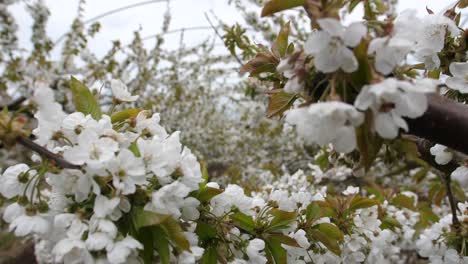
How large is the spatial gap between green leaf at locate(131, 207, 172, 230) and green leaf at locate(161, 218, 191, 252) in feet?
0.09

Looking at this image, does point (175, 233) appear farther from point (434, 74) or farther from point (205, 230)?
point (434, 74)

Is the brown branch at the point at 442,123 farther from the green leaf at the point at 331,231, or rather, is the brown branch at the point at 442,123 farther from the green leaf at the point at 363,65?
the green leaf at the point at 331,231

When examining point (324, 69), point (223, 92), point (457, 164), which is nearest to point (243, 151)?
point (223, 92)

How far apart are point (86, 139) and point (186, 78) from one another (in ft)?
21.4

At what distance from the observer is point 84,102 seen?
1152 mm

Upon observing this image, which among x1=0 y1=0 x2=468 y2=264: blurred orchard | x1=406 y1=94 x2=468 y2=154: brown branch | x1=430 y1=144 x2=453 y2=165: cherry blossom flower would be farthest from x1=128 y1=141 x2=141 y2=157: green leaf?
x1=430 y1=144 x2=453 y2=165: cherry blossom flower

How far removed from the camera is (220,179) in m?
5.42

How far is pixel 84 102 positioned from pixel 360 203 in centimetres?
94

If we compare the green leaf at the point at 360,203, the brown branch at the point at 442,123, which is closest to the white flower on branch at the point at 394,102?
the brown branch at the point at 442,123

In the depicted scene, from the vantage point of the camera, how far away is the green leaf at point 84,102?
1.14m

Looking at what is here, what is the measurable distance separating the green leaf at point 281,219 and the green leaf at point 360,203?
334 millimetres

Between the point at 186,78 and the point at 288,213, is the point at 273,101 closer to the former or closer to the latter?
the point at 288,213

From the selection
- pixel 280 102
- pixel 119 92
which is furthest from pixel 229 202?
pixel 119 92

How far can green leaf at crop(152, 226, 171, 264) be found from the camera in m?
0.98
